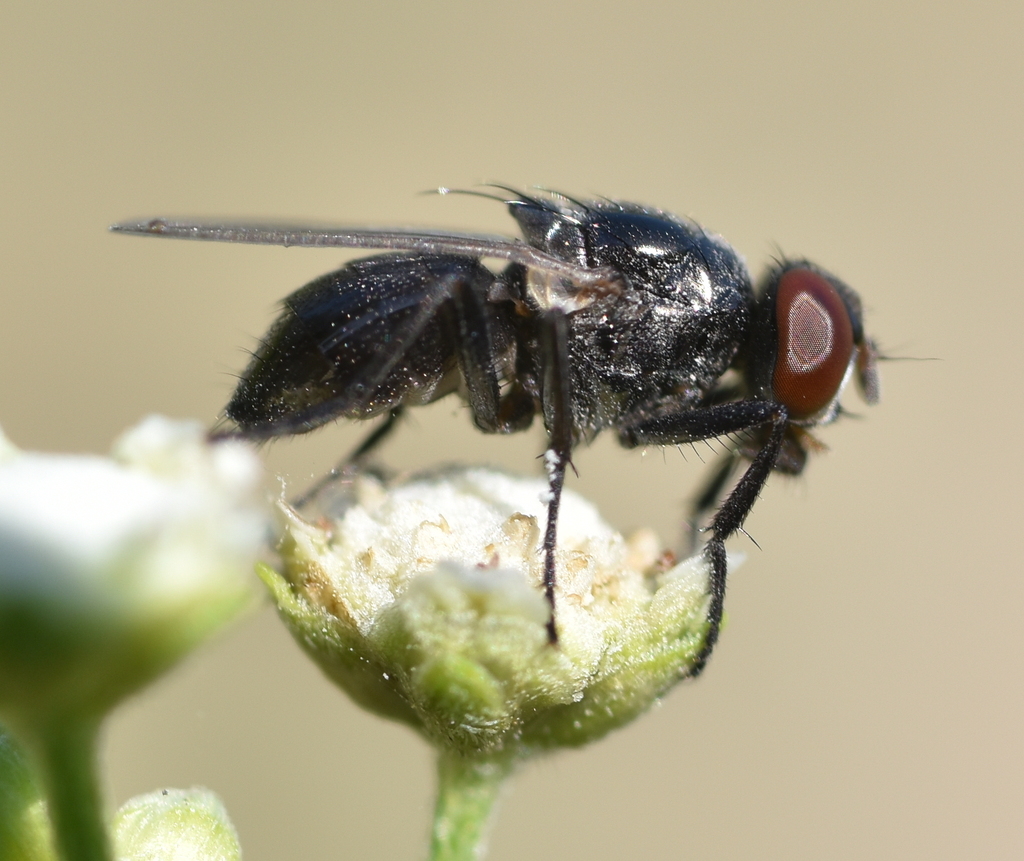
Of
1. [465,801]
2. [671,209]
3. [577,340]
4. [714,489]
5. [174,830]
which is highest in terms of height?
[577,340]

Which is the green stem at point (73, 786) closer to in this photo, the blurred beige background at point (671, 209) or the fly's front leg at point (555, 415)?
the fly's front leg at point (555, 415)

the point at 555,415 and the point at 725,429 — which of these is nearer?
the point at 555,415

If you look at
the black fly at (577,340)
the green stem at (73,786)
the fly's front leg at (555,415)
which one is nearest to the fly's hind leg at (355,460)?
the black fly at (577,340)

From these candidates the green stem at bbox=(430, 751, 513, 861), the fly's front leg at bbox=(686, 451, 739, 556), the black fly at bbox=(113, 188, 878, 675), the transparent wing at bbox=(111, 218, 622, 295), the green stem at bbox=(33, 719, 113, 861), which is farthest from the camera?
the fly's front leg at bbox=(686, 451, 739, 556)

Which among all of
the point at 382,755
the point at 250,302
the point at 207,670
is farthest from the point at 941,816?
the point at 250,302

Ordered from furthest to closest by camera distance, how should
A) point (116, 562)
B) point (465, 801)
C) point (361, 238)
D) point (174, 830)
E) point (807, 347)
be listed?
point (807, 347), point (361, 238), point (465, 801), point (174, 830), point (116, 562)

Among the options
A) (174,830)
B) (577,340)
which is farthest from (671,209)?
(174,830)

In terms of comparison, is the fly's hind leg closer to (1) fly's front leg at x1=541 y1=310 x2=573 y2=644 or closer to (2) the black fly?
(2) the black fly

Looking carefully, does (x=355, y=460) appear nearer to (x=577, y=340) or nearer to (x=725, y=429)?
(x=577, y=340)

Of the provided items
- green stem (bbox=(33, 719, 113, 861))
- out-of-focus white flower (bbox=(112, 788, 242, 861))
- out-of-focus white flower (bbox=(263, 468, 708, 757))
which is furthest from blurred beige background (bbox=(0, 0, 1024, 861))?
green stem (bbox=(33, 719, 113, 861))
